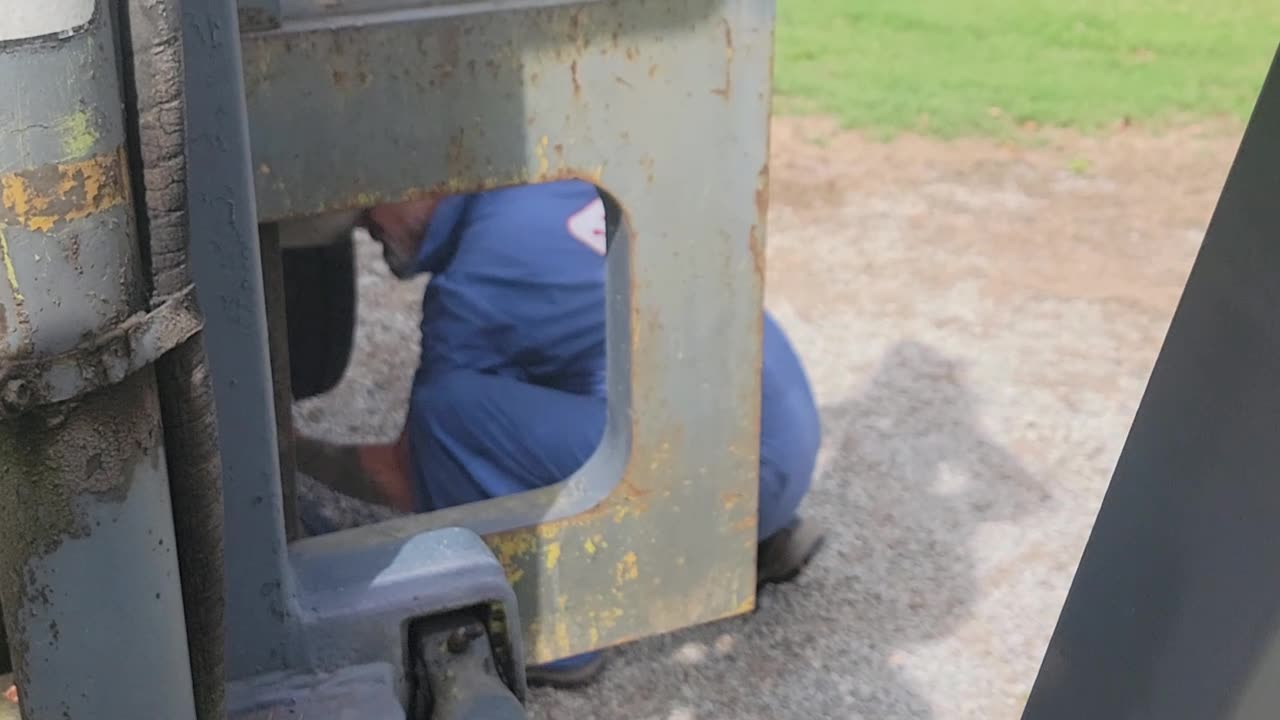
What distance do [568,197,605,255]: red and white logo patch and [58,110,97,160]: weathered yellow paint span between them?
1784 millimetres

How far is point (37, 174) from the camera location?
0.55m

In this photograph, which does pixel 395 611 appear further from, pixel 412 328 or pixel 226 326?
pixel 412 328

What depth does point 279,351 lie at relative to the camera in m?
1.56

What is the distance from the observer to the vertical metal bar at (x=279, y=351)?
1.39 metres

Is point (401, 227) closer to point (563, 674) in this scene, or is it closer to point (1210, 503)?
point (563, 674)

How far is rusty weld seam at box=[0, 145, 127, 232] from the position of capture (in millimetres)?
550

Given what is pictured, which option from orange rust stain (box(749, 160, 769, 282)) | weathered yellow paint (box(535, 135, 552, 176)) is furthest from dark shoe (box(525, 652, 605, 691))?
weathered yellow paint (box(535, 135, 552, 176))

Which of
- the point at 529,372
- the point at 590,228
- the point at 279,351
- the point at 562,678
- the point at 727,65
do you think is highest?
the point at 727,65

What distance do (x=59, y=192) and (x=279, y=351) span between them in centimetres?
101

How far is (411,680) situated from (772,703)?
1.33 m

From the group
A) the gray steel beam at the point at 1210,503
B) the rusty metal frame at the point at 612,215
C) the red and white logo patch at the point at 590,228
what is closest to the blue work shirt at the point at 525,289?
the red and white logo patch at the point at 590,228

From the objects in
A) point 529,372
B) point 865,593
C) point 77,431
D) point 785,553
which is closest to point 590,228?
point 529,372

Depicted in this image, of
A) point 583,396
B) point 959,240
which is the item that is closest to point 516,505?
point 583,396

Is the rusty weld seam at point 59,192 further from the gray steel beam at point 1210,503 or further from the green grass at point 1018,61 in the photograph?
the green grass at point 1018,61
